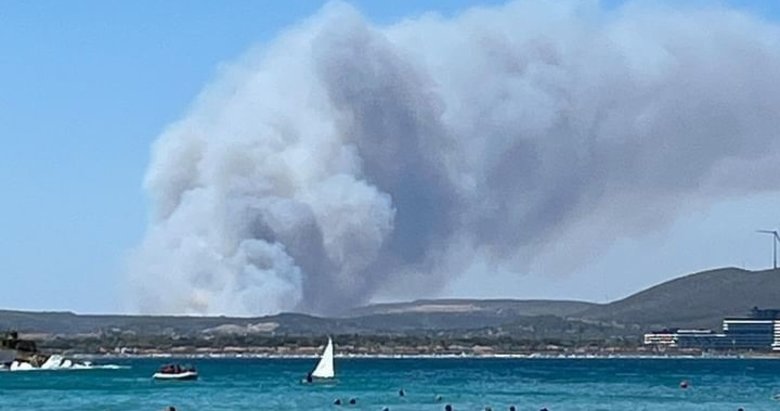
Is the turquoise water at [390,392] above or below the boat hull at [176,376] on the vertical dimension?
below

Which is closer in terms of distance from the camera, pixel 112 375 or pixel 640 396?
pixel 640 396

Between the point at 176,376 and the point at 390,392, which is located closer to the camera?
the point at 390,392

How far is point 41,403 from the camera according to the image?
120438 millimetres

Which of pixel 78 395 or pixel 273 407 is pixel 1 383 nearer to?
pixel 78 395

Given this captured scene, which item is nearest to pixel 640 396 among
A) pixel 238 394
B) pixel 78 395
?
pixel 238 394

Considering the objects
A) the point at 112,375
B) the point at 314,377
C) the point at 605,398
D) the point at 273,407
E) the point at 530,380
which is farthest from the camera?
the point at 112,375

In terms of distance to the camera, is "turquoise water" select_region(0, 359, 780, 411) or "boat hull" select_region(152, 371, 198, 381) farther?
"boat hull" select_region(152, 371, 198, 381)

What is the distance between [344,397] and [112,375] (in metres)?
62.2

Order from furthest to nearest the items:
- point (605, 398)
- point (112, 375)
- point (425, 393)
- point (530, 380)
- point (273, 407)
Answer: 1. point (112, 375)
2. point (530, 380)
3. point (425, 393)
4. point (605, 398)
5. point (273, 407)

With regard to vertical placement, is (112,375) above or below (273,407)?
above

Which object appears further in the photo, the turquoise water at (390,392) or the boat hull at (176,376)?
the boat hull at (176,376)

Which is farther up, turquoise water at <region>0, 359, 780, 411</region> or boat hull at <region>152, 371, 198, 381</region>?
boat hull at <region>152, 371, 198, 381</region>

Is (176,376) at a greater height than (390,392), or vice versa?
(176,376)

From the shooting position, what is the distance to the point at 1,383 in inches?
6521
